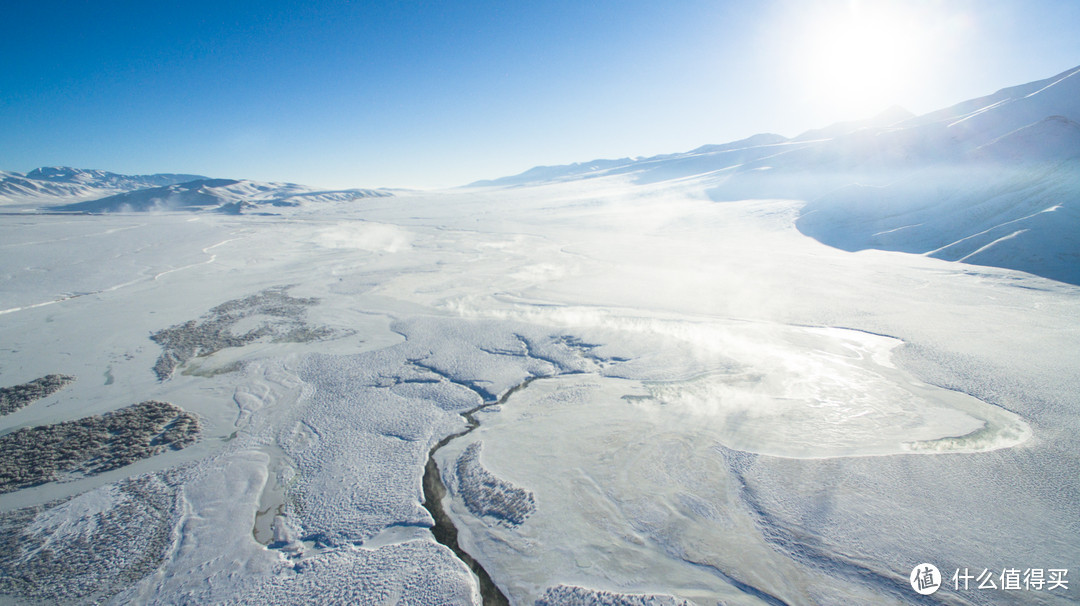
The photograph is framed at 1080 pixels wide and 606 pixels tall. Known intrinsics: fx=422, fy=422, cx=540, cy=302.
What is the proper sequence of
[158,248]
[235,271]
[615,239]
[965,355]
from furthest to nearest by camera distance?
[615,239] → [158,248] → [235,271] → [965,355]

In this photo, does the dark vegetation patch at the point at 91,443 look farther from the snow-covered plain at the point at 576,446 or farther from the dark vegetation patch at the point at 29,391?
the dark vegetation patch at the point at 29,391

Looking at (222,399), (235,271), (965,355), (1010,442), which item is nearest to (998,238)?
(965,355)

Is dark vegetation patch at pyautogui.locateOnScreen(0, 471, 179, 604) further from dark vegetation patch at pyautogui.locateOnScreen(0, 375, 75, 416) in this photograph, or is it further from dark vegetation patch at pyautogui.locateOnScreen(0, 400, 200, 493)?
dark vegetation patch at pyautogui.locateOnScreen(0, 375, 75, 416)

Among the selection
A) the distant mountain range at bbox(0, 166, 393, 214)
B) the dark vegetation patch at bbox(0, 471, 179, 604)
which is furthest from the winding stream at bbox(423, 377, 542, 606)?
the distant mountain range at bbox(0, 166, 393, 214)

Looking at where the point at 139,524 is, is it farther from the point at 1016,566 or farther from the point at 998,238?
the point at 998,238

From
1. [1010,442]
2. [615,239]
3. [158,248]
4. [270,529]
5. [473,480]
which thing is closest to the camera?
[270,529]

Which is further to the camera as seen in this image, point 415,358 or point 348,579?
point 415,358

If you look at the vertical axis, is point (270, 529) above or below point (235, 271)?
below
